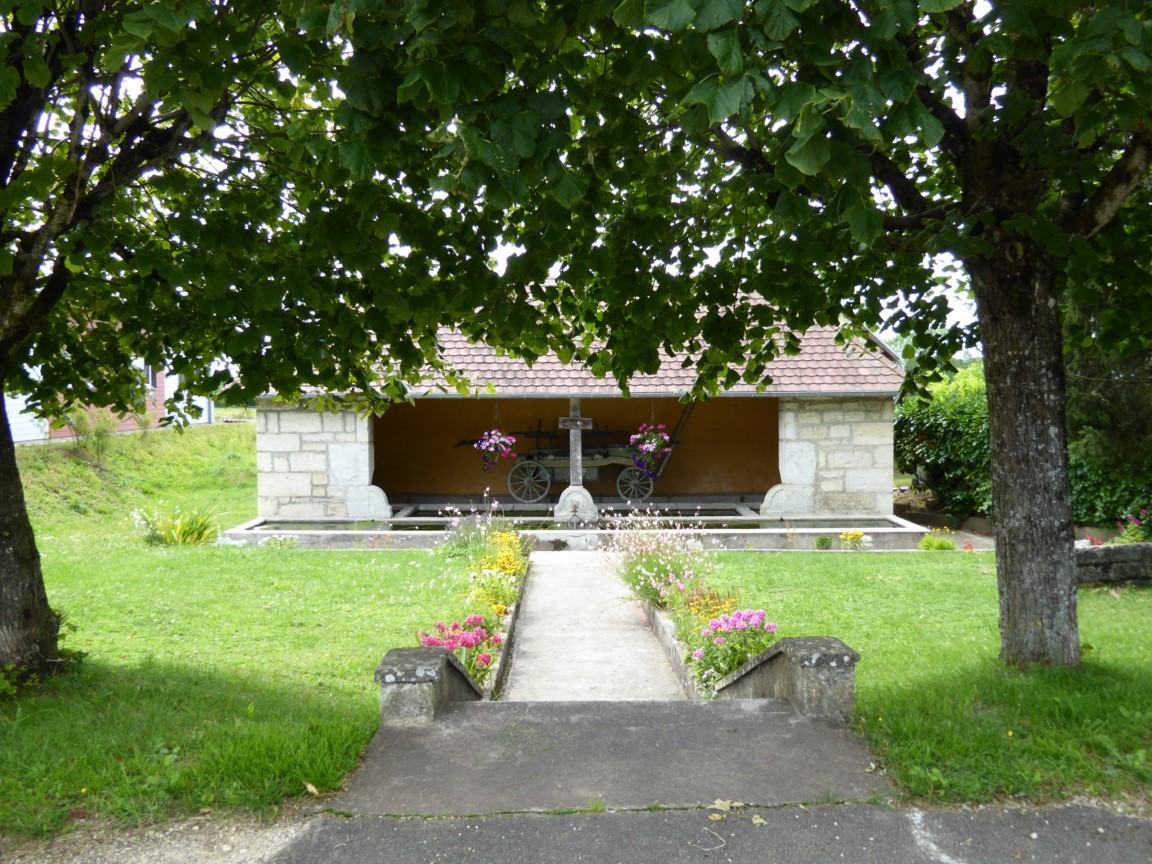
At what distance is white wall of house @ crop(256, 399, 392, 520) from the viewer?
13.2m

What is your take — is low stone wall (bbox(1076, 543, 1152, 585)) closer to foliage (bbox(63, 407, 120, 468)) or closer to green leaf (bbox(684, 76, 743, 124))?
green leaf (bbox(684, 76, 743, 124))

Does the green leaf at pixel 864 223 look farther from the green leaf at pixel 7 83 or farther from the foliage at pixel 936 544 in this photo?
the foliage at pixel 936 544

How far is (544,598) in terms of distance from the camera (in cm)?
904

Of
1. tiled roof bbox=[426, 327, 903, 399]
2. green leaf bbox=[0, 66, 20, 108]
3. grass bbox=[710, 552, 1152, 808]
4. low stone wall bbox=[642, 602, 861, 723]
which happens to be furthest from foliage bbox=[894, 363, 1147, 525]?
green leaf bbox=[0, 66, 20, 108]

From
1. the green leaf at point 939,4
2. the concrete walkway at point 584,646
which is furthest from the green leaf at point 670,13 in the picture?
the concrete walkway at point 584,646

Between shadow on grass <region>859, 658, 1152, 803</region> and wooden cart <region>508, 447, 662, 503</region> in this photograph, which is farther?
wooden cart <region>508, 447, 662, 503</region>

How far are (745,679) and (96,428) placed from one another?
18.5 meters

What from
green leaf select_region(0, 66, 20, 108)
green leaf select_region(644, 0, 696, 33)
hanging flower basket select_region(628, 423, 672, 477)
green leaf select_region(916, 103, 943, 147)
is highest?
green leaf select_region(0, 66, 20, 108)

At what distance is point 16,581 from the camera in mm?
4285

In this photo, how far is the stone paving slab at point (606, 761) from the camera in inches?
128

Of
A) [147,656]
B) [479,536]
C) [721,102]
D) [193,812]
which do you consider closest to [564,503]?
[479,536]

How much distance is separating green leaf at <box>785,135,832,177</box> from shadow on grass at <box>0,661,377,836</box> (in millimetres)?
2847

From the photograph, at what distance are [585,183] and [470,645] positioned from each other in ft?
11.2

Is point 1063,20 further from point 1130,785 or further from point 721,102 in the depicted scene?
point 1130,785
